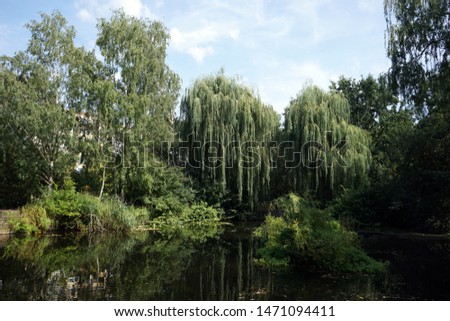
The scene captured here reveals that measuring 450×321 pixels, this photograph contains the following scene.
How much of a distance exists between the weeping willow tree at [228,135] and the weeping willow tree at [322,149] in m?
1.39

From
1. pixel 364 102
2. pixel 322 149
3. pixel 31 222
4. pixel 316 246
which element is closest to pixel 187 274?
pixel 316 246

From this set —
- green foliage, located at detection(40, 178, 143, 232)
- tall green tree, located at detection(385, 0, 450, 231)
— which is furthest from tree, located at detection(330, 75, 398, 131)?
green foliage, located at detection(40, 178, 143, 232)

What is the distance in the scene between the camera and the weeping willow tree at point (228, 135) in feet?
71.1

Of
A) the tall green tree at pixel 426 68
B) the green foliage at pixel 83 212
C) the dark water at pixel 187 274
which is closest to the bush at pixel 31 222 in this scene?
the green foliage at pixel 83 212

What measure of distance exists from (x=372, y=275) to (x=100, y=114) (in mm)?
13819

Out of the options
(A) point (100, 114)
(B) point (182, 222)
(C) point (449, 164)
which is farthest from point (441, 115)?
(A) point (100, 114)

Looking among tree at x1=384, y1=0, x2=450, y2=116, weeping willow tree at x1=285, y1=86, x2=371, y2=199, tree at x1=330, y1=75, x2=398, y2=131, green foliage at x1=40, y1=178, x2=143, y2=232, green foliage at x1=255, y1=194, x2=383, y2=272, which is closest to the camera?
green foliage at x1=255, y1=194, x2=383, y2=272

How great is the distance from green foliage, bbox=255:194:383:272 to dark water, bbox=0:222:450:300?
0.43 metres

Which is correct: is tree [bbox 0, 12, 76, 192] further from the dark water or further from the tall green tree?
the tall green tree

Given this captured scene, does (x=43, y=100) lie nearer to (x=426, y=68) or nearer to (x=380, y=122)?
(x=426, y=68)

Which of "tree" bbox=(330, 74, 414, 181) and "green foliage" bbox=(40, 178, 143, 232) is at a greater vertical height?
"tree" bbox=(330, 74, 414, 181)

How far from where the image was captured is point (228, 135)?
21625 millimetres

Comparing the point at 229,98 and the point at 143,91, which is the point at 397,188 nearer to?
the point at 229,98

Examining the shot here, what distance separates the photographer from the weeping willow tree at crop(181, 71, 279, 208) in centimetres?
2167
